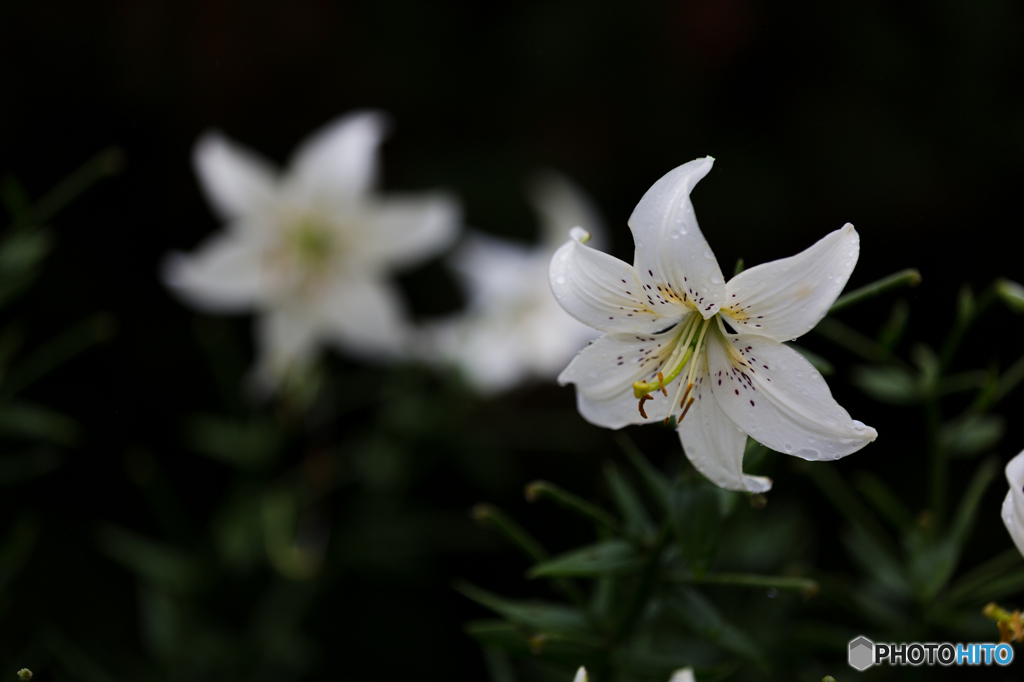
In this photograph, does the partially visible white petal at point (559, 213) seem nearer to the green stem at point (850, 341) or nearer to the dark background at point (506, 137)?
the dark background at point (506, 137)

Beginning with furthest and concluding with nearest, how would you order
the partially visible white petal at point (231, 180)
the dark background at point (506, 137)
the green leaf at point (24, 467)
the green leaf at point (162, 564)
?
the dark background at point (506, 137) < the partially visible white petal at point (231, 180) < the green leaf at point (162, 564) < the green leaf at point (24, 467)

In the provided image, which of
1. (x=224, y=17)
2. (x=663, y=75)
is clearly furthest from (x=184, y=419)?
(x=663, y=75)

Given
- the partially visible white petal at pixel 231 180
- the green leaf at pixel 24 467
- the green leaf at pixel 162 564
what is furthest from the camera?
the partially visible white petal at pixel 231 180

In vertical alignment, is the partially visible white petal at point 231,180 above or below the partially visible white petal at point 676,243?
above

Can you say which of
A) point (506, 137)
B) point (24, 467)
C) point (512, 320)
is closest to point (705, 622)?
point (24, 467)

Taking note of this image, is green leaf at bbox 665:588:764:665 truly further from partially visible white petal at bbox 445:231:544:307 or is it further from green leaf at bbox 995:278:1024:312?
partially visible white petal at bbox 445:231:544:307

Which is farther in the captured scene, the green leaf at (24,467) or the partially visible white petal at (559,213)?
the partially visible white petal at (559,213)


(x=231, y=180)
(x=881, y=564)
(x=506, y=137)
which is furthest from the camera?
(x=506, y=137)

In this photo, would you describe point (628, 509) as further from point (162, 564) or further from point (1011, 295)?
point (162, 564)

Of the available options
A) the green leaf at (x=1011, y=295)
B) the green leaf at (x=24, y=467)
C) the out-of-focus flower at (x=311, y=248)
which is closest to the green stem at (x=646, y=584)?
the green leaf at (x=1011, y=295)
